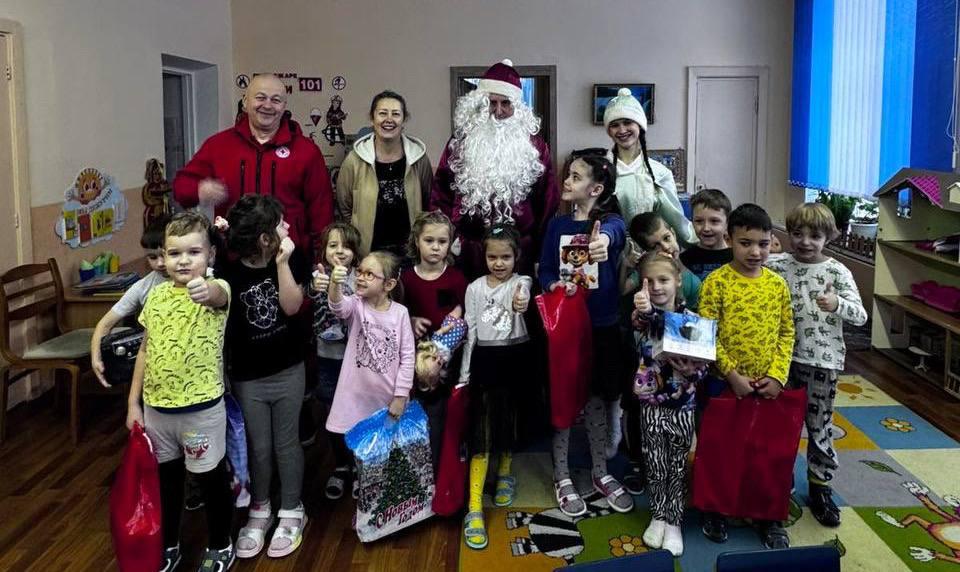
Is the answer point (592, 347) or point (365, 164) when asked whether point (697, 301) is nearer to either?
point (592, 347)

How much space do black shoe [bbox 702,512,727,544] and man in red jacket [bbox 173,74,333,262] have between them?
1862mm

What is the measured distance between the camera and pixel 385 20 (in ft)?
23.9

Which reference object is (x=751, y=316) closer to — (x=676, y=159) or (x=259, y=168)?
(x=259, y=168)

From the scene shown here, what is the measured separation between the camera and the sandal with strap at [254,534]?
2.66m

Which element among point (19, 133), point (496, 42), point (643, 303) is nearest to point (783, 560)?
point (643, 303)

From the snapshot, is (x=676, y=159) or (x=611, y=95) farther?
(x=676, y=159)

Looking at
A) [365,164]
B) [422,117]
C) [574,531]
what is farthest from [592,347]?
[422,117]

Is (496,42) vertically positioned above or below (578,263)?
above

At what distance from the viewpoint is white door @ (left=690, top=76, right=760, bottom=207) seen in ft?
24.3

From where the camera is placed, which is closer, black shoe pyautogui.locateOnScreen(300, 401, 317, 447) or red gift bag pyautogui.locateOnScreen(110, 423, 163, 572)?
red gift bag pyautogui.locateOnScreen(110, 423, 163, 572)

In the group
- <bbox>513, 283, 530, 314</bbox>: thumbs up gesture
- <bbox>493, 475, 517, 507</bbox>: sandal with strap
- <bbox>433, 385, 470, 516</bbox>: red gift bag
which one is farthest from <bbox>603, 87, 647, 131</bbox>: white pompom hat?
<bbox>493, 475, 517, 507</bbox>: sandal with strap

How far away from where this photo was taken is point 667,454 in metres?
2.62

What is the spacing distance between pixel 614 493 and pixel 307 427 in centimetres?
149

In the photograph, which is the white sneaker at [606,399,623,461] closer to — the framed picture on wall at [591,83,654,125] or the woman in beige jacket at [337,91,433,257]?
the woman in beige jacket at [337,91,433,257]
